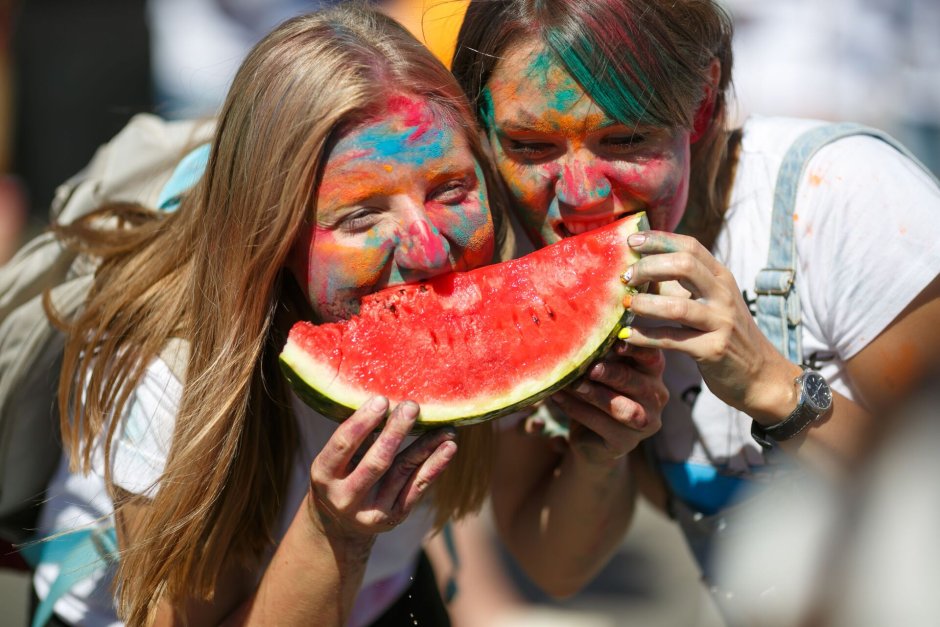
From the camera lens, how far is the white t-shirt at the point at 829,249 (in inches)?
99.1

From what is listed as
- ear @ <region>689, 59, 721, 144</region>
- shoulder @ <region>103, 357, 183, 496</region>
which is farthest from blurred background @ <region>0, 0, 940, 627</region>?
shoulder @ <region>103, 357, 183, 496</region>

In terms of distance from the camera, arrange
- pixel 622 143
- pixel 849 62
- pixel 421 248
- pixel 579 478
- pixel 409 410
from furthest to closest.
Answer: pixel 849 62 < pixel 579 478 < pixel 622 143 < pixel 421 248 < pixel 409 410

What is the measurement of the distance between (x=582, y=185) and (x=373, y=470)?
917 mm

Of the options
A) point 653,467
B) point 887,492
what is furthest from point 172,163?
point 887,492

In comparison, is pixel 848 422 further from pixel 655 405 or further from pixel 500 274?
pixel 500 274

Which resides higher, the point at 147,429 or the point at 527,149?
the point at 527,149

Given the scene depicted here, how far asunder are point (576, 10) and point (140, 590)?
1898 mm

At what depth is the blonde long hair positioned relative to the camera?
2.31m

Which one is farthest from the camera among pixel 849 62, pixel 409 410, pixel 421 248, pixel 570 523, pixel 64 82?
pixel 64 82

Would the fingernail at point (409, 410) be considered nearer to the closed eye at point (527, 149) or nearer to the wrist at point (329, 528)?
the wrist at point (329, 528)

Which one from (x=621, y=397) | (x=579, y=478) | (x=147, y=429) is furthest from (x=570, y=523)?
(x=147, y=429)

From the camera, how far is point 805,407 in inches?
94.4

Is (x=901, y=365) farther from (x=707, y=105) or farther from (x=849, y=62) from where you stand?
(x=849, y=62)

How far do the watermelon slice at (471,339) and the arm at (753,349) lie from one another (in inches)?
5.5
